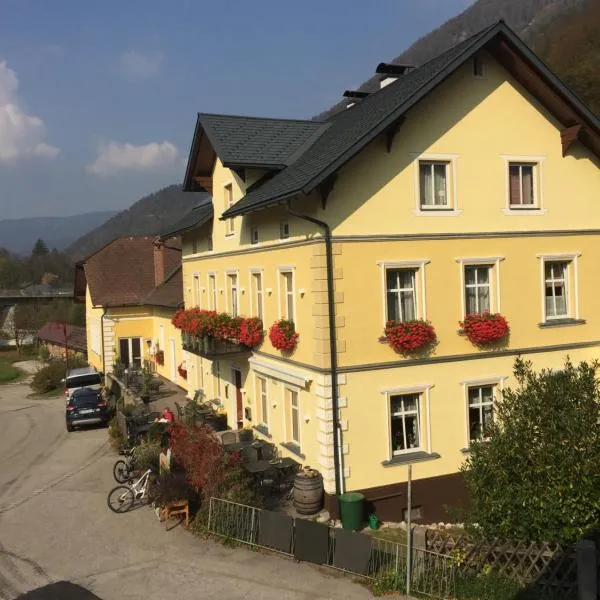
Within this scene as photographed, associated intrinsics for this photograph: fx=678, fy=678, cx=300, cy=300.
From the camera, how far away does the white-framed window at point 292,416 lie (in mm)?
17250

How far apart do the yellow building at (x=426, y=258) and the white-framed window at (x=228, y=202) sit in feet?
7.84

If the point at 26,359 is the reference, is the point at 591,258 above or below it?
above

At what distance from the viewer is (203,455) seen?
1538cm

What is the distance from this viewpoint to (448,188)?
1633 centimetres

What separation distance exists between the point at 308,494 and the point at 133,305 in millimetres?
23363

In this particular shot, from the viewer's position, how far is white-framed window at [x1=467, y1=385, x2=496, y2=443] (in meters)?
16.7

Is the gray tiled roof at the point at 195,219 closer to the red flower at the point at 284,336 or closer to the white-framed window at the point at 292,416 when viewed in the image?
the red flower at the point at 284,336

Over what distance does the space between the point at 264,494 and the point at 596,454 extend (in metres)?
8.16

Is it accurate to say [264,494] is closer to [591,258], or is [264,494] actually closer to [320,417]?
[320,417]

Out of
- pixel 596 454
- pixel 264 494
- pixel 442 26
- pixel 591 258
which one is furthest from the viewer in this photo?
pixel 442 26

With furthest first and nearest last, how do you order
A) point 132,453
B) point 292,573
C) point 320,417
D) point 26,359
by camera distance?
point 26,359 < point 132,453 < point 320,417 < point 292,573

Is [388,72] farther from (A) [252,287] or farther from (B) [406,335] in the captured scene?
(B) [406,335]

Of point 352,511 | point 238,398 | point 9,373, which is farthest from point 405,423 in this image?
point 9,373

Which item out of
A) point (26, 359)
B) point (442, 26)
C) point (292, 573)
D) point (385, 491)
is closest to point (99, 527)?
point (292, 573)
